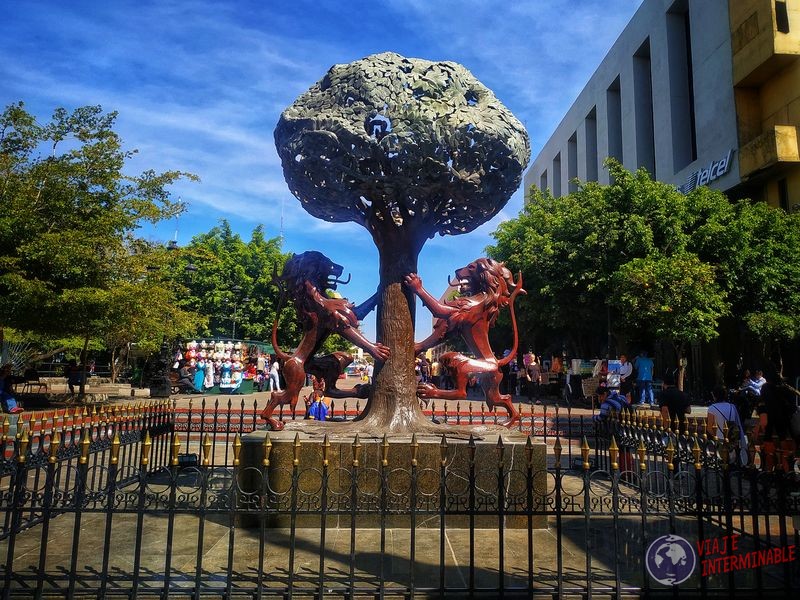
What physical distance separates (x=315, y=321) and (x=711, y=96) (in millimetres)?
26543

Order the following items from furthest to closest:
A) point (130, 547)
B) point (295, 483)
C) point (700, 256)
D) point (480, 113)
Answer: point (700, 256)
point (480, 113)
point (130, 547)
point (295, 483)

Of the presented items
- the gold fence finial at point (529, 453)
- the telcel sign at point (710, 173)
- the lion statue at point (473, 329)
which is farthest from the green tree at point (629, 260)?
the gold fence finial at point (529, 453)

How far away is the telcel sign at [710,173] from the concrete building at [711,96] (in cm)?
4

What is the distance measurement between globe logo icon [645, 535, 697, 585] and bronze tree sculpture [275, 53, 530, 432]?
280 centimetres

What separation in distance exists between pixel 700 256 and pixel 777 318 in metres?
3.34

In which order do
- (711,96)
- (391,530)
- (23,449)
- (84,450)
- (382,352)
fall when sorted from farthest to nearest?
(711,96), (382,352), (391,530), (84,450), (23,449)

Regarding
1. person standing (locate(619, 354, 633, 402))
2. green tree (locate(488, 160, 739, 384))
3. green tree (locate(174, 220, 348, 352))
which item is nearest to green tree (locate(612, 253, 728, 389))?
green tree (locate(488, 160, 739, 384))

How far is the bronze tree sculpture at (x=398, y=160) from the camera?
6164mm

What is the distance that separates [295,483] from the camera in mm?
3986

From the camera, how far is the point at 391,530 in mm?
5762

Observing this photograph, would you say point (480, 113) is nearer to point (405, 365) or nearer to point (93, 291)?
point (405, 365)

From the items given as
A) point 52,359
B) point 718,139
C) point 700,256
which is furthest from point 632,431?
point 52,359

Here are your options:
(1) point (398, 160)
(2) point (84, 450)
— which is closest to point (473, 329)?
(1) point (398, 160)

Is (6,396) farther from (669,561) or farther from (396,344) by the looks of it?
(669,561)
